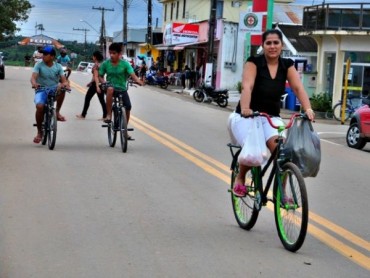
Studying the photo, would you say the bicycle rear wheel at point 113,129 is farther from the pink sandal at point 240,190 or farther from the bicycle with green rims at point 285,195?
the bicycle with green rims at point 285,195

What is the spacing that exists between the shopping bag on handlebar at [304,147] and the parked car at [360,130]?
9.79 metres

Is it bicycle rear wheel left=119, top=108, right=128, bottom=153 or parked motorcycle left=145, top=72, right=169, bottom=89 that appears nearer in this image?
bicycle rear wheel left=119, top=108, right=128, bottom=153

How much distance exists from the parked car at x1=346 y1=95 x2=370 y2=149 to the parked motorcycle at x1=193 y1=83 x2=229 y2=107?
12574 mm

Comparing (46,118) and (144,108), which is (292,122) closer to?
(46,118)

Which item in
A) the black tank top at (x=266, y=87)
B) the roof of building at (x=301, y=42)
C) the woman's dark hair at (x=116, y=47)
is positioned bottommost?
the black tank top at (x=266, y=87)

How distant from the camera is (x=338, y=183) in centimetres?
980

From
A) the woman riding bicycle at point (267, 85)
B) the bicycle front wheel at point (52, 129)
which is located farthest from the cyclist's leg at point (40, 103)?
the woman riding bicycle at point (267, 85)

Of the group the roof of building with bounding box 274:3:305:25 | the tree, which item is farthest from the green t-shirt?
the tree

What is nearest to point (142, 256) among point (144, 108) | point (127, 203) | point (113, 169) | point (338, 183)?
point (127, 203)

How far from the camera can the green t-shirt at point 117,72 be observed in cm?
1176

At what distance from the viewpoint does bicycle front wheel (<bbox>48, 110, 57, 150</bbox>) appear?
11.2 meters

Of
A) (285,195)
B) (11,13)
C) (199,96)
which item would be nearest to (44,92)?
(285,195)

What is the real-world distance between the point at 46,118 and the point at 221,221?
18.7 feet

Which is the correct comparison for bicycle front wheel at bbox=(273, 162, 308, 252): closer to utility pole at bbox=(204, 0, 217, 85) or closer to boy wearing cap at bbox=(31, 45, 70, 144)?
boy wearing cap at bbox=(31, 45, 70, 144)
